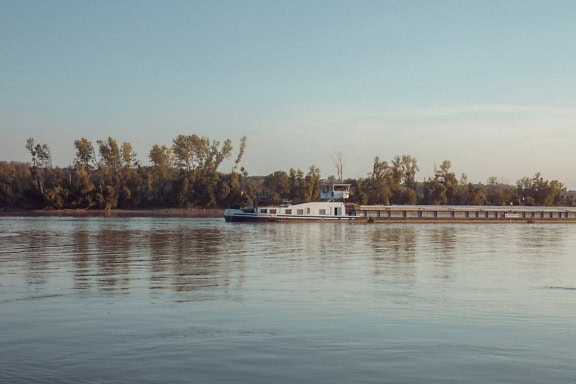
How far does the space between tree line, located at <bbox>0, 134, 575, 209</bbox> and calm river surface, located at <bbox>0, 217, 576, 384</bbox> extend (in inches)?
3877

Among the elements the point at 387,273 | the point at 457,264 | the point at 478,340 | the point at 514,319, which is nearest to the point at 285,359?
the point at 478,340

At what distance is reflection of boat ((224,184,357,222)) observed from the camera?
297ft

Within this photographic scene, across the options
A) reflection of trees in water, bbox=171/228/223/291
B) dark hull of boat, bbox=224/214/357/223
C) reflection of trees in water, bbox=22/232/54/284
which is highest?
dark hull of boat, bbox=224/214/357/223

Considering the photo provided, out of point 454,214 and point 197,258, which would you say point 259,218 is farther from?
point 197,258

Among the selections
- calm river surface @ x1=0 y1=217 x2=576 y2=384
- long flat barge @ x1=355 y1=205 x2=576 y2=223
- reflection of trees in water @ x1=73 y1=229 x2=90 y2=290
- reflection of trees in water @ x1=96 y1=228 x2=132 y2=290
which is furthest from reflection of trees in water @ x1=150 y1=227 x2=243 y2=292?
long flat barge @ x1=355 y1=205 x2=576 y2=223

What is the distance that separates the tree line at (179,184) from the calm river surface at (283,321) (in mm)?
98476

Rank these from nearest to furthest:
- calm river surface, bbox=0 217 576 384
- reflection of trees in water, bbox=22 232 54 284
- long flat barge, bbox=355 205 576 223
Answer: calm river surface, bbox=0 217 576 384 < reflection of trees in water, bbox=22 232 54 284 < long flat barge, bbox=355 205 576 223

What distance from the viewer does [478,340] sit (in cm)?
1625

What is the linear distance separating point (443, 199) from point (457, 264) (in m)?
110

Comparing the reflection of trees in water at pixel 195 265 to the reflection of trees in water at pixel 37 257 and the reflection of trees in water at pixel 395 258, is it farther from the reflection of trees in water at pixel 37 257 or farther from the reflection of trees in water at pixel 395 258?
the reflection of trees in water at pixel 395 258

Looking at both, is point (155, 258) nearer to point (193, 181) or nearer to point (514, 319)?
point (514, 319)

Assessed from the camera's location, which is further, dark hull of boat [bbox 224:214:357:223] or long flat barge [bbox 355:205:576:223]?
long flat barge [bbox 355:205:576:223]

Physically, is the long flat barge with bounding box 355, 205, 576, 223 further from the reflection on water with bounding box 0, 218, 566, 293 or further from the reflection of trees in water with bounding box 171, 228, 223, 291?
the reflection of trees in water with bounding box 171, 228, 223, 291

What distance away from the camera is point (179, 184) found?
138875 millimetres
